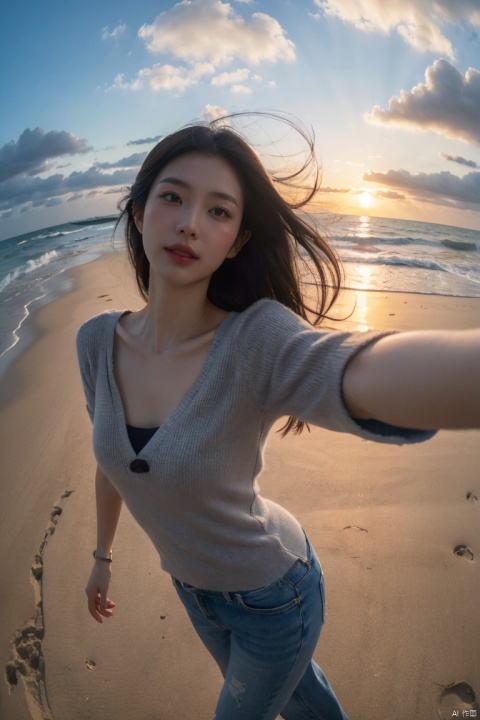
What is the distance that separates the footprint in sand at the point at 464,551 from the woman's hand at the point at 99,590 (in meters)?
2.13

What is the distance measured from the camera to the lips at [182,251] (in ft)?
5.23

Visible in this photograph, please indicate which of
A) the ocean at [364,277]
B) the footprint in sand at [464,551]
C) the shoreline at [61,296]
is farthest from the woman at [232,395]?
the ocean at [364,277]

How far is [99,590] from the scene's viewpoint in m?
2.02

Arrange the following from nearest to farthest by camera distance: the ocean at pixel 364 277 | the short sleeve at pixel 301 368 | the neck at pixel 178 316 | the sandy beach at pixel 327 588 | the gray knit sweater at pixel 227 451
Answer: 1. the short sleeve at pixel 301 368
2. the gray knit sweater at pixel 227 451
3. the neck at pixel 178 316
4. the sandy beach at pixel 327 588
5. the ocean at pixel 364 277

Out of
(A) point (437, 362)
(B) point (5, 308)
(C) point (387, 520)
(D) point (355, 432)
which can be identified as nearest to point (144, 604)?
(C) point (387, 520)

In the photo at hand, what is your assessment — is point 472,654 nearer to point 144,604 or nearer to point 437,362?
point 144,604

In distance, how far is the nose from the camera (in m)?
1.56

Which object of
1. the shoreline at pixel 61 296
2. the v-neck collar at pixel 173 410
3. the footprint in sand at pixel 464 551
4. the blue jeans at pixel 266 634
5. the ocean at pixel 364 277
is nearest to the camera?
the v-neck collar at pixel 173 410

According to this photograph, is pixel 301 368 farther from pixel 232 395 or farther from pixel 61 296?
pixel 61 296

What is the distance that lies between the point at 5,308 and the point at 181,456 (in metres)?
10.9

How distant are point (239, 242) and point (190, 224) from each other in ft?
0.88

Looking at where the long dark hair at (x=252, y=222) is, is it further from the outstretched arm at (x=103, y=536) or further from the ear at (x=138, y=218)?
the outstretched arm at (x=103, y=536)

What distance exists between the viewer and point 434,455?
4.12m

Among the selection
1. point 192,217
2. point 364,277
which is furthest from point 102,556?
point 364,277
